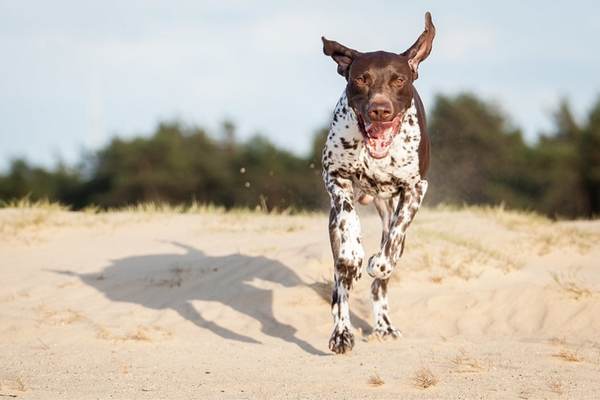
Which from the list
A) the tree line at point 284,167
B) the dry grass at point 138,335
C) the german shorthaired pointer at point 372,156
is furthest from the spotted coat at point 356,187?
the tree line at point 284,167


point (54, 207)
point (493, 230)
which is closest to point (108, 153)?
point (54, 207)

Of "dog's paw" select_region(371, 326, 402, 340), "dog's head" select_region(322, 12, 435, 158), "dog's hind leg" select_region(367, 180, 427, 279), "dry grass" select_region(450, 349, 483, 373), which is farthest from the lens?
"dog's paw" select_region(371, 326, 402, 340)

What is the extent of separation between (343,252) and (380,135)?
2.71ft

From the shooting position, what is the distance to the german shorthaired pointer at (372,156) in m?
6.32

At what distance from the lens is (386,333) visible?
23.2 feet

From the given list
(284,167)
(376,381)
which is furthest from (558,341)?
(284,167)

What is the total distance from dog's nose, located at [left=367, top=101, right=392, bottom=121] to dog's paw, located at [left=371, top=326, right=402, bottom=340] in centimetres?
183

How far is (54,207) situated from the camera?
12.5 meters

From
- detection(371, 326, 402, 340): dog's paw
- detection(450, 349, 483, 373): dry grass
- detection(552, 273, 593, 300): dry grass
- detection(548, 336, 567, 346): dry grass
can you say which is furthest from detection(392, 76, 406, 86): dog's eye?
detection(552, 273, 593, 300): dry grass

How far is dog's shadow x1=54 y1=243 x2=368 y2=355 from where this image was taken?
7957 millimetres

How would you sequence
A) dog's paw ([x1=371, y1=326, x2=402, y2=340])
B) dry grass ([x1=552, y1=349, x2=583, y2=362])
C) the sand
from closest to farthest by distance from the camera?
the sand
dry grass ([x1=552, y1=349, x2=583, y2=362])
dog's paw ([x1=371, y1=326, x2=402, y2=340])

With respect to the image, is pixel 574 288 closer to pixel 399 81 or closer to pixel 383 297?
pixel 383 297

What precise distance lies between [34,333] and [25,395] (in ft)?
8.30

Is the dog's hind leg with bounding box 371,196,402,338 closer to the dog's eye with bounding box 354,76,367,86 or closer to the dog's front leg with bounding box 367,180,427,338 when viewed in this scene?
the dog's front leg with bounding box 367,180,427,338
